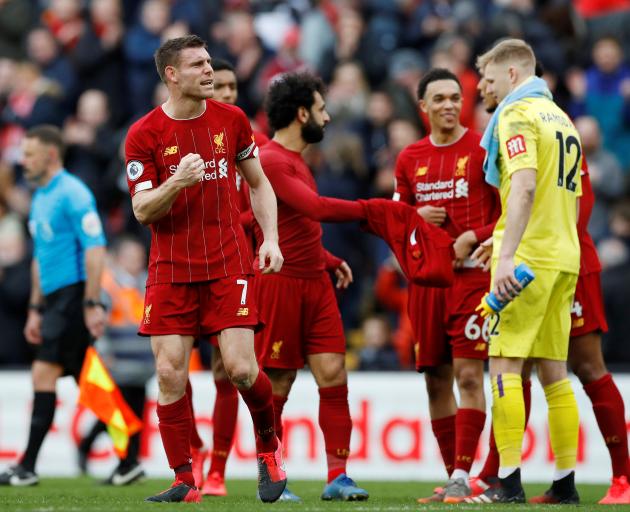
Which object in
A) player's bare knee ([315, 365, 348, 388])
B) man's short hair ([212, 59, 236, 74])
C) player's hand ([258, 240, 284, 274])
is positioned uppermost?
man's short hair ([212, 59, 236, 74])

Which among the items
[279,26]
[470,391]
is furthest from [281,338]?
[279,26]

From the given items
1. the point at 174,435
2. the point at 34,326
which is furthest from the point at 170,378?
the point at 34,326

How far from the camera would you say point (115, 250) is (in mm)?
15289

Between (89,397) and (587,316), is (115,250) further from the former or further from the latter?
(587,316)

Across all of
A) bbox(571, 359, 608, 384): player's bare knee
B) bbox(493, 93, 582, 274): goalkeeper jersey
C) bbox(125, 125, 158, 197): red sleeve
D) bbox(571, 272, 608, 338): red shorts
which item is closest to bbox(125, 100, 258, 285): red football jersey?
bbox(125, 125, 158, 197): red sleeve

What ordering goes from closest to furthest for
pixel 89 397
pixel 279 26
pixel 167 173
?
1. pixel 167 173
2. pixel 89 397
3. pixel 279 26

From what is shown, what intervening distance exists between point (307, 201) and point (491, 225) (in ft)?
4.06

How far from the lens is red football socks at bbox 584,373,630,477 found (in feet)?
28.8

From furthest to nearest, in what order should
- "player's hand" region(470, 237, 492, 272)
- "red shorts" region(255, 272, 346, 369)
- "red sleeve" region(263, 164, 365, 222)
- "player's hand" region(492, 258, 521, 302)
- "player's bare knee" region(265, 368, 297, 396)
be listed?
"player's bare knee" region(265, 368, 297, 396)
"red shorts" region(255, 272, 346, 369)
"player's hand" region(470, 237, 492, 272)
"red sleeve" region(263, 164, 365, 222)
"player's hand" region(492, 258, 521, 302)

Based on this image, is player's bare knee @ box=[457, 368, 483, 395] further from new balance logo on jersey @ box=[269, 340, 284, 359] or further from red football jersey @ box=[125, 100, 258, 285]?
red football jersey @ box=[125, 100, 258, 285]

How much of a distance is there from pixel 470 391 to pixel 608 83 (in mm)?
6690

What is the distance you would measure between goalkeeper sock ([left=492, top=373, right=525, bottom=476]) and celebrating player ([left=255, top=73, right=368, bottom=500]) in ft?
3.91

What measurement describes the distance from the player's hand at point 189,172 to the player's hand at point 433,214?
2.04 m

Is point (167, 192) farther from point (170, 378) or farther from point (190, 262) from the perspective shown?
point (170, 378)
